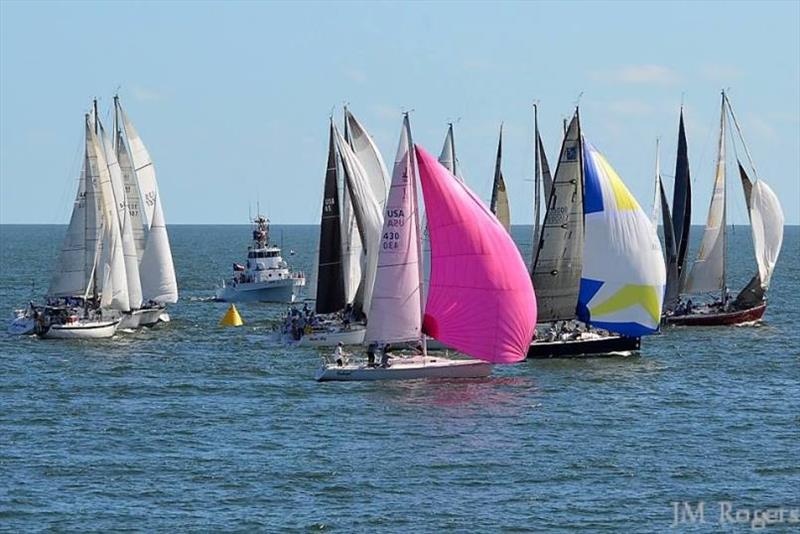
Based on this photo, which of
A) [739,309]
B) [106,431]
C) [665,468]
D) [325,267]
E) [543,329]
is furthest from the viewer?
[739,309]

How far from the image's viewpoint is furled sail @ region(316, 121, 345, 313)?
72312mm

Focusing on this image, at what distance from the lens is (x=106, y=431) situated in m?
49.7

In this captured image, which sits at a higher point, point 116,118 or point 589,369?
point 116,118

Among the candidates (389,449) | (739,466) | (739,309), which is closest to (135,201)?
(739,309)

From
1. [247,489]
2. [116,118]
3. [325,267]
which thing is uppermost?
[116,118]

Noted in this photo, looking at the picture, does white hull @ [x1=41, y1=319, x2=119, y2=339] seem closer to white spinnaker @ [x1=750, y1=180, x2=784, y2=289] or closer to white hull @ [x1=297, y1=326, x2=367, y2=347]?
white hull @ [x1=297, y1=326, x2=367, y2=347]

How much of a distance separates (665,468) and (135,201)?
147 ft

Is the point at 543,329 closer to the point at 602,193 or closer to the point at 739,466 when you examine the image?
the point at 602,193

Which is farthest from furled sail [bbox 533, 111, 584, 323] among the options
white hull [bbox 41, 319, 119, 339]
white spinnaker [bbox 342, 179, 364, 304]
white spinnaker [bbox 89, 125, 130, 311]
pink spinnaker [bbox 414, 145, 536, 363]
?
white spinnaker [bbox 89, 125, 130, 311]

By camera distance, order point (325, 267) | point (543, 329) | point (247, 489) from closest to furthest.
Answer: point (247, 489)
point (543, 329)
point (325, 267)

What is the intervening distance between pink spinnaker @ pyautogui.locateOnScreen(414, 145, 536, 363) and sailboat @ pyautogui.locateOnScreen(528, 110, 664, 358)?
711cm

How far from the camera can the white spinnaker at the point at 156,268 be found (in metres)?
83.7

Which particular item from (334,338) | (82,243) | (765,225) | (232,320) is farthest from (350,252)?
(765,225)

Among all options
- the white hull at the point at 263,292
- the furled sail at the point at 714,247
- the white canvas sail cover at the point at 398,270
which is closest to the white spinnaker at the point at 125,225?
the white hull at the point at 263,292
